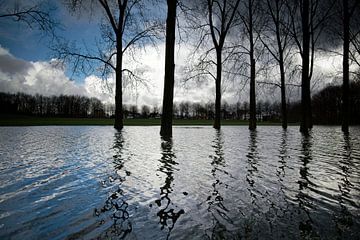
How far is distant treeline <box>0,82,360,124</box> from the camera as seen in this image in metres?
55.6

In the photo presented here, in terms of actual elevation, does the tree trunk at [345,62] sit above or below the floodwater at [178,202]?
above

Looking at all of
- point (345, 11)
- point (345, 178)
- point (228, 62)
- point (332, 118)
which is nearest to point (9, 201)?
point (345, 178)

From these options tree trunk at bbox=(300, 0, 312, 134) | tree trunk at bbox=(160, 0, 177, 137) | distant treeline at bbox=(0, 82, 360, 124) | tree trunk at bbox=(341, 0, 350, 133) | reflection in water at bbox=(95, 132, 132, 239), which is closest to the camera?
reflection in water at bbox=(95, 132, 132, 239)

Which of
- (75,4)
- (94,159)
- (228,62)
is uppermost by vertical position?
(75,4)

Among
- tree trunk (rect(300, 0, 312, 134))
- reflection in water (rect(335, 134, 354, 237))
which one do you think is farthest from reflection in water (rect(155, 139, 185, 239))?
tree trunk (rect(300, 0, 312, 134))

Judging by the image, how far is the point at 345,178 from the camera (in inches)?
129

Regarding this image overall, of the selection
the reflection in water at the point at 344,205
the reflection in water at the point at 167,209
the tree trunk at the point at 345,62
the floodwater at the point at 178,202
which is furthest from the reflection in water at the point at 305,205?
the tree trunk at the point at 345,62

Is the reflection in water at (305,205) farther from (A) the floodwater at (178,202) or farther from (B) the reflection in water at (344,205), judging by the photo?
(B) the reflection in water at (344,205)

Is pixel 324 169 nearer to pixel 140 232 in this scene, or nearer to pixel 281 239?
pixel 281 239

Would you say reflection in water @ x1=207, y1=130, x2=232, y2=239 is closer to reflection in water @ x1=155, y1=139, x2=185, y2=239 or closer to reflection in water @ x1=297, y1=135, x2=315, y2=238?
reflection in water @ x1=155, y1=139, x2=185, y2=239

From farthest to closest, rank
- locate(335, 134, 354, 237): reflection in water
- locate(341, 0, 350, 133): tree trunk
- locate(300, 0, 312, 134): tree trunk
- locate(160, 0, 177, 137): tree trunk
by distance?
locate(341, 0, 350, 133): tree trunk → locate(300, 0, 312, 134): tree trunk → locate(160, 0, 177, 137): tree trunk → locate(335, 134, 354, 237): reflection in water

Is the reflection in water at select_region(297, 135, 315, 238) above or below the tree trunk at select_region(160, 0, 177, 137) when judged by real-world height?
below

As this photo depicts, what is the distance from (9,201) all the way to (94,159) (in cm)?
248

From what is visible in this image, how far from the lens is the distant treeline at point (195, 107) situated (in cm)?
5558
